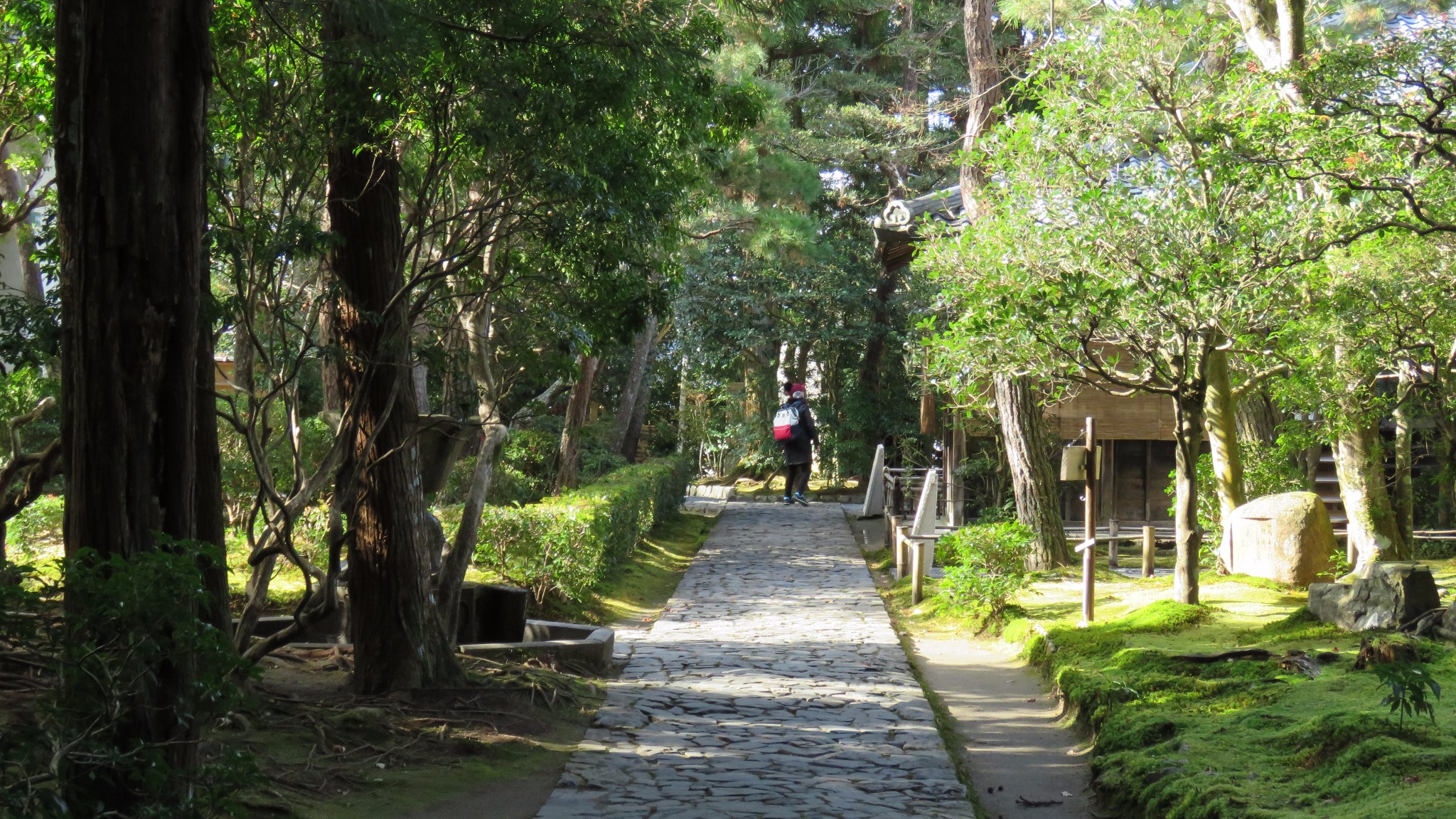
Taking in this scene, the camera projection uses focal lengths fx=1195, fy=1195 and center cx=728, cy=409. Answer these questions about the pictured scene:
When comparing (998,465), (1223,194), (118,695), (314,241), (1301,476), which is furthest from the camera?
(998,465)

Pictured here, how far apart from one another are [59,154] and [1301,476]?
514 inches

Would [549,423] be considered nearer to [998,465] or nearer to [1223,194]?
[998,465]

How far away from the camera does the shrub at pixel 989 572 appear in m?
11.8

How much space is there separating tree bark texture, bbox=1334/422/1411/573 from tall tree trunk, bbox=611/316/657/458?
12.2m

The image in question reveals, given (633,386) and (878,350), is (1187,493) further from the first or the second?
(878,350)

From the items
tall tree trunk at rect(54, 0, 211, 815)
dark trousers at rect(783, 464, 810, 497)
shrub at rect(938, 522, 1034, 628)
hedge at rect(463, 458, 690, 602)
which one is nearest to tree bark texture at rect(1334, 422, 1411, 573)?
shrub at rect(938, 522, 1034, 628)

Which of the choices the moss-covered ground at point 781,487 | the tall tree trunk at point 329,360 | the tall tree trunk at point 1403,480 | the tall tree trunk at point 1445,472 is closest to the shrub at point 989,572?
the tall tree trunk at point 1403,480

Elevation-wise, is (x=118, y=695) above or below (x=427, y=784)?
above

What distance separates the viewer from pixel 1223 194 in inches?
387

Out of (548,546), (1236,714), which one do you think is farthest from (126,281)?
(548,546)

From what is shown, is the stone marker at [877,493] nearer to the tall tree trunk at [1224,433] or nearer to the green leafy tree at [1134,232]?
the tall tree trunk at [1224,433]

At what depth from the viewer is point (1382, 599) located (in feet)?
29.7

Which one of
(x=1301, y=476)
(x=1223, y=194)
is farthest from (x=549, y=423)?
(x=1223, y=194)

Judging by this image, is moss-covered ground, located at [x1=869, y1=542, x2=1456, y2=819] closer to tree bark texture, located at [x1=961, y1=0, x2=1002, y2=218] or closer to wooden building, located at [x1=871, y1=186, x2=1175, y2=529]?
wooden building, located at [x1=871, y1=186, x2=1175, y2=529]
